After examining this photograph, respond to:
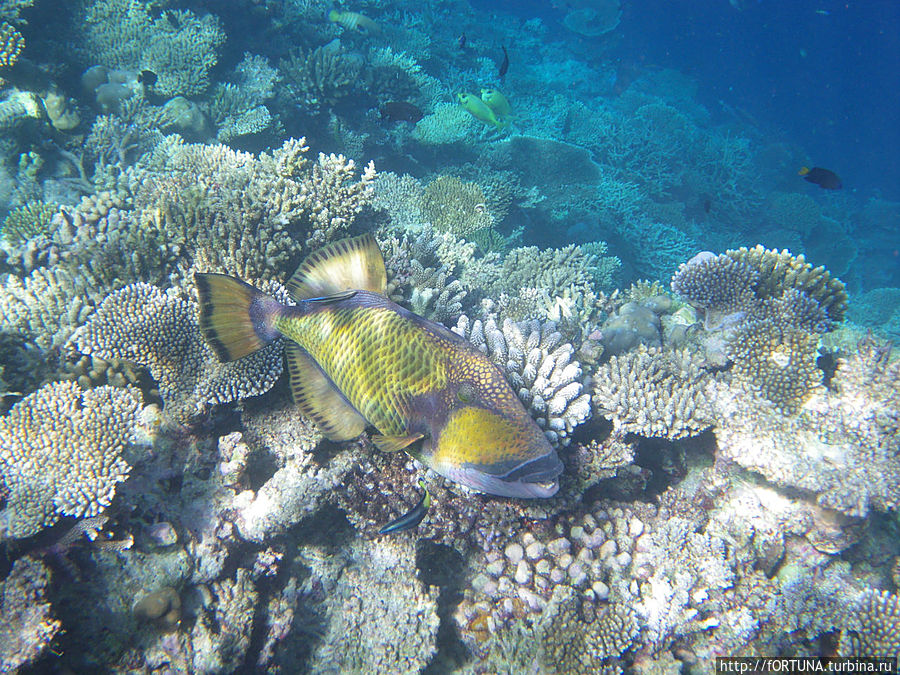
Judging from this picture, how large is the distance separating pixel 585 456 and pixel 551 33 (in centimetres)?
3321

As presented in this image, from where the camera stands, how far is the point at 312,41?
32.0 ft

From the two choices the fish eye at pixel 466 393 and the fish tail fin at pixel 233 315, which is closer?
the fish eye at pixel 466 393

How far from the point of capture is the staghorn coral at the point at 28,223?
437 cm

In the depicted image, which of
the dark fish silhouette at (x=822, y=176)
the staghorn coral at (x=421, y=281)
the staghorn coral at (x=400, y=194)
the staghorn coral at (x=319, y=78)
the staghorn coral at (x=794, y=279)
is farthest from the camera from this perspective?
the staghorn coral at (x=319, y=78)

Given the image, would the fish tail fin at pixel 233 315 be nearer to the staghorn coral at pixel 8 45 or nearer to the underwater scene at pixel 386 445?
the underwater scene at pixel 386 445

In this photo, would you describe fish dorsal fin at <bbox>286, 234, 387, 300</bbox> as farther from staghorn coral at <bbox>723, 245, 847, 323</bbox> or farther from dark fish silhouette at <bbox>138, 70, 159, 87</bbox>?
dark fish silhouette at <bbox>138, 70, 159, 87</bbox>

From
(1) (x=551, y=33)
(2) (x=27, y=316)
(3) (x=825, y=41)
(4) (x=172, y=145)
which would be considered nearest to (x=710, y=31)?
(3) (x=825, y=41)

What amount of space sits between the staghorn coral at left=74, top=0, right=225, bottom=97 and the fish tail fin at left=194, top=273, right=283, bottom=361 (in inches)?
295

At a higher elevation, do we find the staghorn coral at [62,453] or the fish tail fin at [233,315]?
the fish tail fin at [233,315]

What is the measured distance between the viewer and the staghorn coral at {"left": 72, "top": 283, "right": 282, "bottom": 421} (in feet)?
8.55

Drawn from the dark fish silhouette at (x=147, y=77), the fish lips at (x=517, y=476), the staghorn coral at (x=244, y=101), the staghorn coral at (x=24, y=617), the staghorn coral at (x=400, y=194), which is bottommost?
the staghorn coral at (x=24, y=617)

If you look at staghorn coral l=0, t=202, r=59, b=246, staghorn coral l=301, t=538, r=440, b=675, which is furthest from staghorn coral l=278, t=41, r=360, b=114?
staghorn coral l=301, t=538, r=440, b=675

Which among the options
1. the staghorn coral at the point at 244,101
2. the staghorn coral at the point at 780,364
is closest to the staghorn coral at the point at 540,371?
the staghorn coral at the point at 780,364

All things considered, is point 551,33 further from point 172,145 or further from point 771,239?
point 172,145
